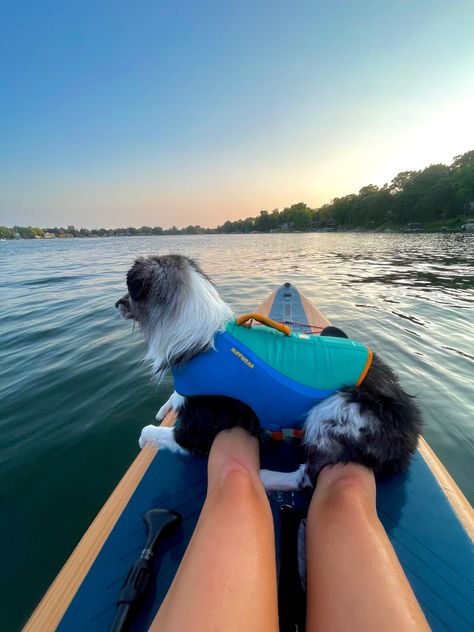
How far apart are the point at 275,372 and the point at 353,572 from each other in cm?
135

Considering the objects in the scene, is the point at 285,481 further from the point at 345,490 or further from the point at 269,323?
the point at 269,323

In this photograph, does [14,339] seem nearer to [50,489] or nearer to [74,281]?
[50,489]

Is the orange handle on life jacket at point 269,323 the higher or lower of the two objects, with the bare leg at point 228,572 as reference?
higher

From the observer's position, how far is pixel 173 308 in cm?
252

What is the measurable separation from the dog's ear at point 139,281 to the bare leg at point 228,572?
1.77 meters

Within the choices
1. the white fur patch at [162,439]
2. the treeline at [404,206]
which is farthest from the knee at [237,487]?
the treeline at [404,206]

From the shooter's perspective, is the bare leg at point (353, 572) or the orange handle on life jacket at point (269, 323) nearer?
the bare leg at point (353, 572)

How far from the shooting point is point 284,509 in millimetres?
2164

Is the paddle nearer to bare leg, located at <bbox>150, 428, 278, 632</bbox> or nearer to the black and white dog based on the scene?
bare leg, located at <bbox>150, 428, 278, 632</bbox>

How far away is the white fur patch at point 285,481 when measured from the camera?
2.43 m

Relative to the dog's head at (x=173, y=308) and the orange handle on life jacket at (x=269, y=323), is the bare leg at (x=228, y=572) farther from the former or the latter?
the orange handle on life jacket at (x=269, y=323)

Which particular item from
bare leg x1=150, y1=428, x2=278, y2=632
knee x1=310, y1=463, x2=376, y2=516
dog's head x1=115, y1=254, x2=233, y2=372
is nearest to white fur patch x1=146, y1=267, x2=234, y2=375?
dog's head x1=115, y1=254, x2=233, y2=372

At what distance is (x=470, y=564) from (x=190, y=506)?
2098 mm

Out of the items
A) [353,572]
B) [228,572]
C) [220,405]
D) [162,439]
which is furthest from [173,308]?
[353,572]
